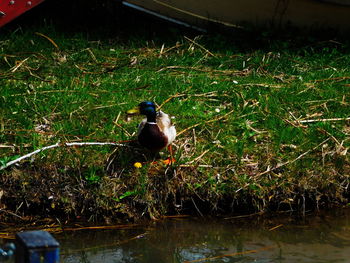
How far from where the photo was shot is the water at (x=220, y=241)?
4.54m

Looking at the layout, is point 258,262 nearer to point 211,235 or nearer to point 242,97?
point 211,235

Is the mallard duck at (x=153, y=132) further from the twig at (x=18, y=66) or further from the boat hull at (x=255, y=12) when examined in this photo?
the boat hull at (x=255, y=12)

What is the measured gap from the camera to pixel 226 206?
17.3ft

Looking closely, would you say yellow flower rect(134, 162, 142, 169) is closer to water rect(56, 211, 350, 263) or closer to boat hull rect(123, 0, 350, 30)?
water rect(56, 211, 350, 263)

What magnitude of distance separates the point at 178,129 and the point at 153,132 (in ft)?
2.28

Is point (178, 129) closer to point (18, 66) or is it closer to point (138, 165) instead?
point (138, 165)

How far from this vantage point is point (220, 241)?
191 inches

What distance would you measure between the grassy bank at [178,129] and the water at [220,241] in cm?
17

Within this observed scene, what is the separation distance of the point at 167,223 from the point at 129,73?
256cm

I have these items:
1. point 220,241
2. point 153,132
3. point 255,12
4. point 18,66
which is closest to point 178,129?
point 153,132

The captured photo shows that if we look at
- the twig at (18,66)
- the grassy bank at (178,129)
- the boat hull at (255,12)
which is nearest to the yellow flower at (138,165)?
the grassy bank at (178,129)

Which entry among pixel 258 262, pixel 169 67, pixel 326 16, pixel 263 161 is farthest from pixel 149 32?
pixel 258 262

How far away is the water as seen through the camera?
4.54 m

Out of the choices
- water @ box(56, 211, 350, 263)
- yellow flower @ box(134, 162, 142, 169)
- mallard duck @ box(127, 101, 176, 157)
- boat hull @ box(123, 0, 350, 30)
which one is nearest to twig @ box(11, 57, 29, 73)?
boat hull @ box(123, 0, 350, 30)
